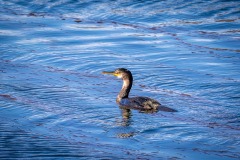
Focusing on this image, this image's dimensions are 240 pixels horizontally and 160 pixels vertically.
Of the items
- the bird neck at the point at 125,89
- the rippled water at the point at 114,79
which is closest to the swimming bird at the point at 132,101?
the bird neck at the point at 125,89

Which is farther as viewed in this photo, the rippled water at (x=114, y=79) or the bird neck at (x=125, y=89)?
the bird neck at (x=125, y=89)

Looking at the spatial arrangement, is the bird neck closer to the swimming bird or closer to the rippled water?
the swimming bird

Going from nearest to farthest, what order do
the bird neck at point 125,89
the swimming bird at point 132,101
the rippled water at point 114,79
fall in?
the rippled water at point 114,79
the swimming bird at point 132,101
the bird neck at point 125,89

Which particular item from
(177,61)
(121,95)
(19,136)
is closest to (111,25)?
(177,61)

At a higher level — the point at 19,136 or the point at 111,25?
the point at 111,25

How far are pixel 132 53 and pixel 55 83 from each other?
3.78 meters

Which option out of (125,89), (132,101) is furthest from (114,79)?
(132,101)

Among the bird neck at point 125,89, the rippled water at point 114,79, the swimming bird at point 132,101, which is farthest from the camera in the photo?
the bird neck at point 125,89

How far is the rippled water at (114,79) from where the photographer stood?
1044cm

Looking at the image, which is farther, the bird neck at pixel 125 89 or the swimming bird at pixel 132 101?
the bird neck at pixel 125 89

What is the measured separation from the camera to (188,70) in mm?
15781

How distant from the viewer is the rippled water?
34.2 feet

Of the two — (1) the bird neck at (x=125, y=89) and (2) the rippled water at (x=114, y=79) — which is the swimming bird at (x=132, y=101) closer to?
(1) the bird neck at (x=125, y=89)

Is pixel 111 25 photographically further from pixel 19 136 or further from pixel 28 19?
pixel 19 136
